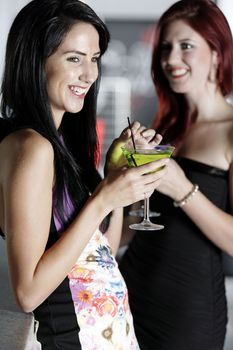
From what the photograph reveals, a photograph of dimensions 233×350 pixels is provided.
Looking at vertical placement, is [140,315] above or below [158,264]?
below

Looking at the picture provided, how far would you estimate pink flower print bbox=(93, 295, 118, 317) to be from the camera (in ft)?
4.69

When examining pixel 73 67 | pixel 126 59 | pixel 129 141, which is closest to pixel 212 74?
pixel 129 141

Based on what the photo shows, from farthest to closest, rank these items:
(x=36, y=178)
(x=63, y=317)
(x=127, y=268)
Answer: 1. (x=127, y=268)
2. (x=63, y=317)
3. (x=36, y=178)

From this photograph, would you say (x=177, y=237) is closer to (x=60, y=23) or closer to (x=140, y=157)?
(x=140, y=157)

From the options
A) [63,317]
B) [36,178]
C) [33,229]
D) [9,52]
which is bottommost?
[63,317]

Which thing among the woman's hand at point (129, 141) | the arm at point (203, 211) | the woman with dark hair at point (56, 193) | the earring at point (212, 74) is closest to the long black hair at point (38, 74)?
the woman with dark hair at point (56, 193)

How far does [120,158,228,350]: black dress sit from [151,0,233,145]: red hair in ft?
0.77

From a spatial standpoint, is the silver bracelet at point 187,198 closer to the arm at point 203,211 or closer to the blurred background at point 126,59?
the arm at point 203,211

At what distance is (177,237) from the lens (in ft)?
6.69

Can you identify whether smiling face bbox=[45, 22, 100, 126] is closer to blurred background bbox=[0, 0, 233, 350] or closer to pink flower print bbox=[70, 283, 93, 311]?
pink flower print bbox=[70, 283, 93, 311]

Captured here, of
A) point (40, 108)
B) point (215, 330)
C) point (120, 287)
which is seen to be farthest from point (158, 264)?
point (40, 108)

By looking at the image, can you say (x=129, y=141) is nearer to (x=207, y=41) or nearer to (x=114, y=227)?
(x=114, y=227)

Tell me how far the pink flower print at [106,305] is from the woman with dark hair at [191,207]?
573 millimetres

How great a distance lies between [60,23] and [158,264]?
0.91m
